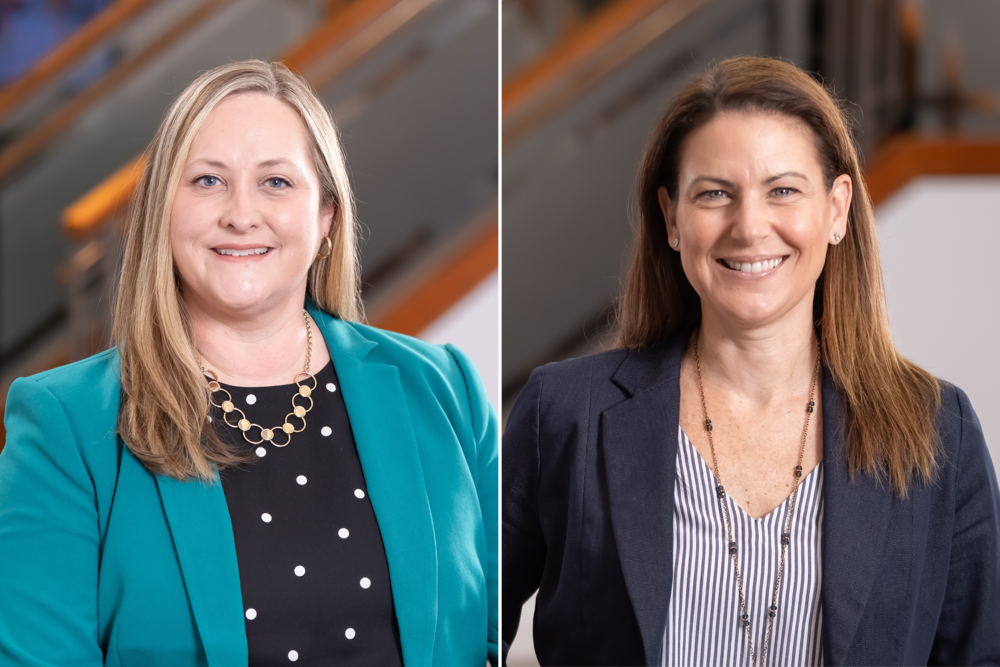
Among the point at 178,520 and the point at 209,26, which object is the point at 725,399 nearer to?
the point at 178,520

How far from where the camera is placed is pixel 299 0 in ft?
18.3

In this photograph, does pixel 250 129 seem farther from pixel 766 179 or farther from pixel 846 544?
pixel 846 544

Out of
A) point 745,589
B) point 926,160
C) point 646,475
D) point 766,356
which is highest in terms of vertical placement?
point 926,160

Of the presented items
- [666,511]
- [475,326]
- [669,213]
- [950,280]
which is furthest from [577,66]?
[666,511]

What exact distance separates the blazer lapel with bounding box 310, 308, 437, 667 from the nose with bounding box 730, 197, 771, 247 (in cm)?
69

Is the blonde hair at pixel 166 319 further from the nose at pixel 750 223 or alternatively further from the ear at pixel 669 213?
the nose at pixel 750 223

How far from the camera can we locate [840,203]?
184cm

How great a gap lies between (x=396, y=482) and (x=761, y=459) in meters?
0.68

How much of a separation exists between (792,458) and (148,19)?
481cm

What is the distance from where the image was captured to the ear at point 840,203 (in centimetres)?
183

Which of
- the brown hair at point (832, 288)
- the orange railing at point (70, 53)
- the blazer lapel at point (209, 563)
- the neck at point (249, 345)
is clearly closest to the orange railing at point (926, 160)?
the brown hair at point (832, 288)

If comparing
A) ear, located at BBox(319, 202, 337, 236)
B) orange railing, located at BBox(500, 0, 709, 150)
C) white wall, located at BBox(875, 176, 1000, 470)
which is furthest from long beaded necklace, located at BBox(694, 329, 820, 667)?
orange railing, located at BBox(500, 0, 709, 150)

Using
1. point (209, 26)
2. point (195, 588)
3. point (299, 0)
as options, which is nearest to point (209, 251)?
point (195, 588)

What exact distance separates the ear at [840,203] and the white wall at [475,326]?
1.77 meters
